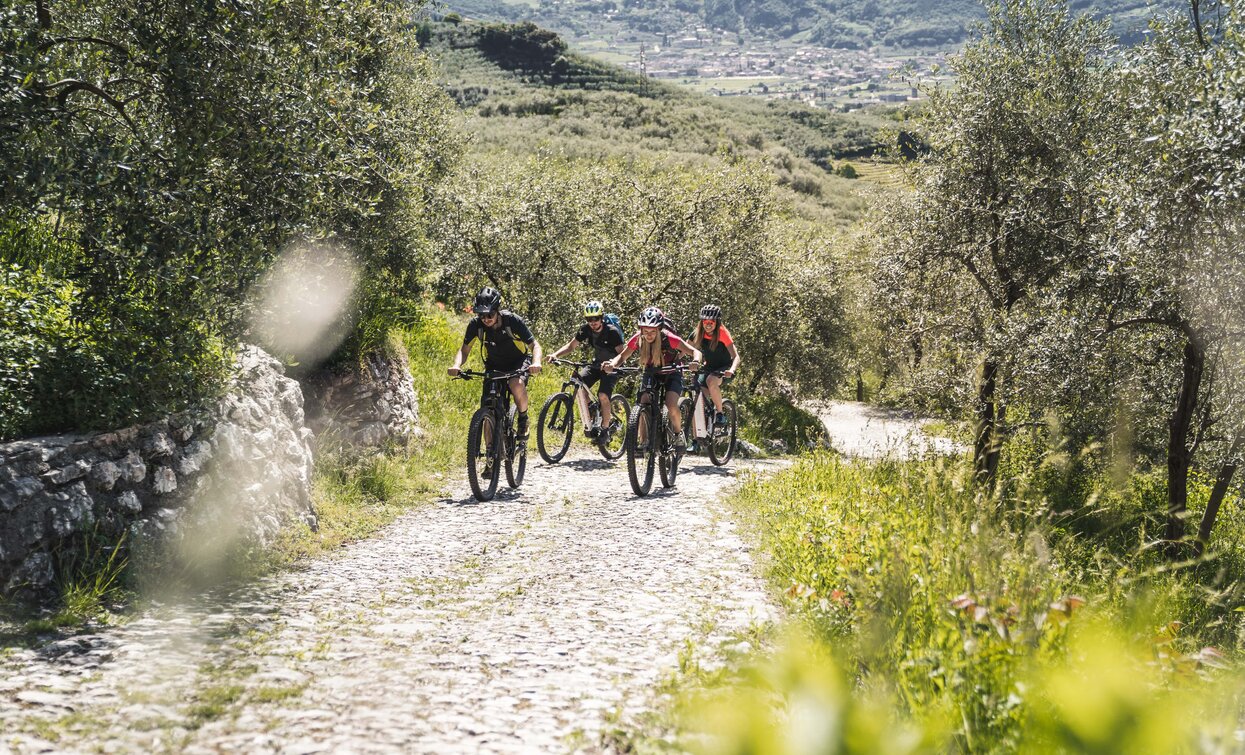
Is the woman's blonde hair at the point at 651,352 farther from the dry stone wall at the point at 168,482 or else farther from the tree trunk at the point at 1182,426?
the tree trunk at the point at 1182,426

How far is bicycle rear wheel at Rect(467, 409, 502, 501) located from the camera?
11.2m

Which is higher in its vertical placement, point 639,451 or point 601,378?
point 601,378

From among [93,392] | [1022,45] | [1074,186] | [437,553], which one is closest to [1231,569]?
[1074,186]

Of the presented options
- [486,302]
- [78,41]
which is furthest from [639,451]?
[78,41]

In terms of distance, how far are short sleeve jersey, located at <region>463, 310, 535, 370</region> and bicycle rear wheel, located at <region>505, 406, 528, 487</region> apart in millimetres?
726

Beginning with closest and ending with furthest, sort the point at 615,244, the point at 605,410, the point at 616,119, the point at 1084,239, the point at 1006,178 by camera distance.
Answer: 1. the point at 1084,239
2. the point at 605,410
3. the point at 1006,178
4. the point at 615,244
5. the point at 616,119

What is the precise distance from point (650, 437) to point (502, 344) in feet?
8.69

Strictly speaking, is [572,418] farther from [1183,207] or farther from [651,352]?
[1183,207]

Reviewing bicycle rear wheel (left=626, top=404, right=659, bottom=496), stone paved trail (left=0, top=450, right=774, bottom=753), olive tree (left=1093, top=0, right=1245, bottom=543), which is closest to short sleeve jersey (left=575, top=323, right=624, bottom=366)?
bicycle rear wheel (left=626, top=404, right=659, bottom=496)

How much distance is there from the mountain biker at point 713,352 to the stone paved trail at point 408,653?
5.55 meters

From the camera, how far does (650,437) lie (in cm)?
1227

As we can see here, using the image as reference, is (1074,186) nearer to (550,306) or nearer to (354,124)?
(354,124)

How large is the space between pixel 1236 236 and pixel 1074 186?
4535mm

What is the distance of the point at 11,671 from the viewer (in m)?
4.92
